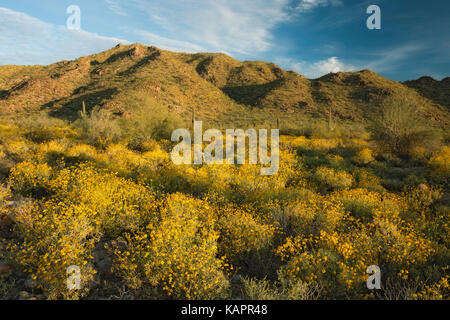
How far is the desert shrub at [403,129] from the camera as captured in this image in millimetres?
13450

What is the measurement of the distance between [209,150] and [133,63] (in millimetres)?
48101

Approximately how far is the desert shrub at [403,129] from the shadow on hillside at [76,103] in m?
35.7

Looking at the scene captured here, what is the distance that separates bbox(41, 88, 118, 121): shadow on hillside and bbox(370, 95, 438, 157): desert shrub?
1407 inches

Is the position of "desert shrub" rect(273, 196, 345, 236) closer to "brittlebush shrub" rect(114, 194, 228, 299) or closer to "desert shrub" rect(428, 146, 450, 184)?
"brittlebush shrub" rect(114, 194, 228, 299)

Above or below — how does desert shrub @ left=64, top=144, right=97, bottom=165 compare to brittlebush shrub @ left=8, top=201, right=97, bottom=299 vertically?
above

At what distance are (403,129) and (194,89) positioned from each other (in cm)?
3791

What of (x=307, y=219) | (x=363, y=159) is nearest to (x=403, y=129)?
(x=363, y=159)

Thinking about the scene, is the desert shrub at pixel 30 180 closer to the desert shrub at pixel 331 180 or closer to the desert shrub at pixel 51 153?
the desert shrub at pixel 51 153

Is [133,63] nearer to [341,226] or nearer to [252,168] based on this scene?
[252,168]

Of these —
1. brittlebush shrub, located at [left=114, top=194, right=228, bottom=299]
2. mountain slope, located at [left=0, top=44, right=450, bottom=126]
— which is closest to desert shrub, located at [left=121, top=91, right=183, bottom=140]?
brittlebush shrub, located at [left=114, top=194, right=228, bottom=299]

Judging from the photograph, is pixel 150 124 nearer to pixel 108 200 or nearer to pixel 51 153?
pixel 51 153

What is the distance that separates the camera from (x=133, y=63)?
167ft

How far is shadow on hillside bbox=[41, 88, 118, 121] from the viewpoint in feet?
105
